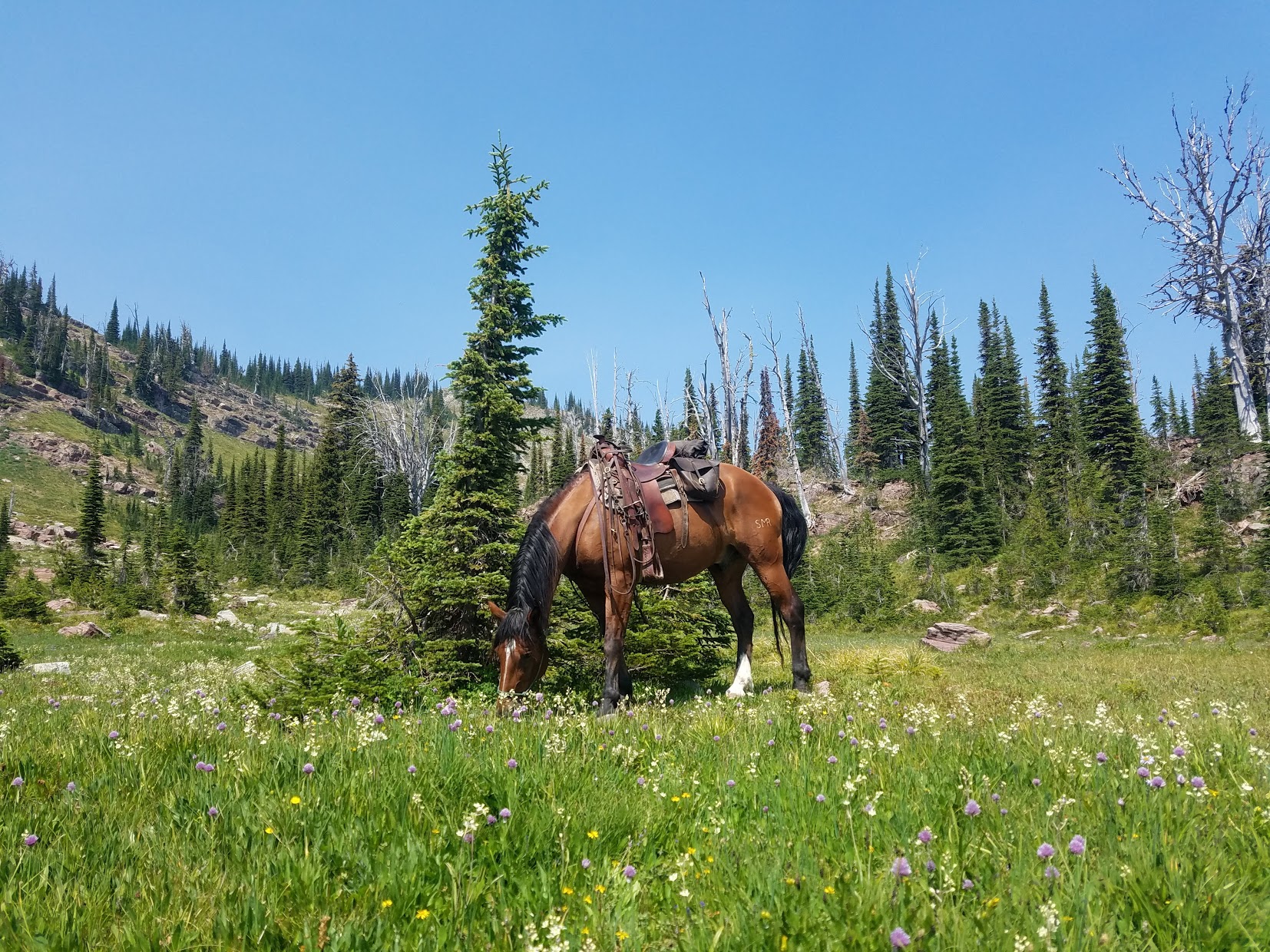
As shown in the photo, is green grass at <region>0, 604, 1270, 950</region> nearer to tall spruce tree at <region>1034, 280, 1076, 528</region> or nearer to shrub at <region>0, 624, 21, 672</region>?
shrub at <region>0, 624, 21, 672</region>

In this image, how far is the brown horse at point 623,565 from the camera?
22.7ft

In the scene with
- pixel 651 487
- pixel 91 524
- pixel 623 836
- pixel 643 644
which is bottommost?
pixel 623 836

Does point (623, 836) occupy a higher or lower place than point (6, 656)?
higher

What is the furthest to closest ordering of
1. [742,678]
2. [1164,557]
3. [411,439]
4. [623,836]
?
1. [411,439]
2. [1164,557]
3. [742,678]
4. [623,836]

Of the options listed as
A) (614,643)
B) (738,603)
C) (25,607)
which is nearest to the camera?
(614,643)

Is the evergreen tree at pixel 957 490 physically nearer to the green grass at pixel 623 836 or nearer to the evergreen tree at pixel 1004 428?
the evergreen tree at pixel 1004 428

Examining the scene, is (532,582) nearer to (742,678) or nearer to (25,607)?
(742,678)

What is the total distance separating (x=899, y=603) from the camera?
33.5 metres

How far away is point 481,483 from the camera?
35.2 ft

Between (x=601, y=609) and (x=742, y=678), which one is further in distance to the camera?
(x=742, y=678)

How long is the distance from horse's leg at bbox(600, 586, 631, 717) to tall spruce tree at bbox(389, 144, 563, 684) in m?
2.50

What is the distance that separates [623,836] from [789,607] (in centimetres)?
614

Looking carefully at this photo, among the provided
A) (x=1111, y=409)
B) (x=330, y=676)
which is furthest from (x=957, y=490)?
(x=330, y=676)

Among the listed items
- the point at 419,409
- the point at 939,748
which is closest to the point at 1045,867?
the point at 939,748
